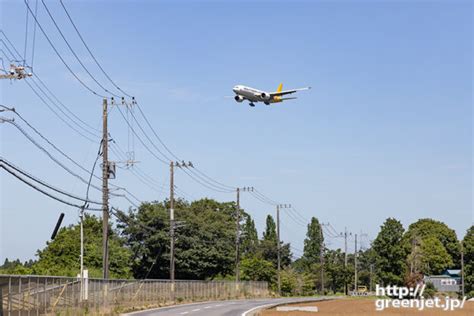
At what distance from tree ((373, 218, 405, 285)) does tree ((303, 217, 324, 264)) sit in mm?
69975

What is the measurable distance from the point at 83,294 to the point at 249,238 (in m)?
124

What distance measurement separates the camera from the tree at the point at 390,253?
10144 cm

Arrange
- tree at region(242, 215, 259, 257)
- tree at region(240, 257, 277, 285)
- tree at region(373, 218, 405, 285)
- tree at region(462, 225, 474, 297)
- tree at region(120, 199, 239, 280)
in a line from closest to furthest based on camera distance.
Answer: tree at region(120, 199, 239, 280) < tree at region(373, 218, 405, 285) < tree at region(462, 225, 474, 297) < tree at region(240, 257, 277, 285) < tree at region(242, 215, 259, 257)

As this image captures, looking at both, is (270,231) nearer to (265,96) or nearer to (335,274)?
(335,274)

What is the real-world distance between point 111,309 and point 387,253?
203 feet

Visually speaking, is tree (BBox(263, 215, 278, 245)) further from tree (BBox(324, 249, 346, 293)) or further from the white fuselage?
the white fuselage

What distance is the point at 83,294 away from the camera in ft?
136

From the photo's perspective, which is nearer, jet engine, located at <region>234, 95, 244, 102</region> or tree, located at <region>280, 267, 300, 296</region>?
jet engine, located at <region>234, 95, 244, 102</region>

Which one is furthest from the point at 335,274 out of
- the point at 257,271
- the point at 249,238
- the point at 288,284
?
the point at 257,271

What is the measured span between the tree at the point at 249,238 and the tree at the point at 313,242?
1381cm

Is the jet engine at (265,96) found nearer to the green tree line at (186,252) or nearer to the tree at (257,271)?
the green tree line at (186,252)

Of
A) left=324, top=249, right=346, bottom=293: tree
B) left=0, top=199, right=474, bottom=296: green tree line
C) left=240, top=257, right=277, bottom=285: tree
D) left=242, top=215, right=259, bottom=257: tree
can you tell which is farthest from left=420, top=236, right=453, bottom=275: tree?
left=240, top=257, right=277, bottom=285: tree

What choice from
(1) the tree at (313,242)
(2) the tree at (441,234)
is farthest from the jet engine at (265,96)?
(1) the tree at (313,242)

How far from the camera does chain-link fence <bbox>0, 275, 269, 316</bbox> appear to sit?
30.1m
